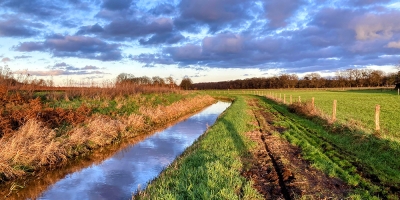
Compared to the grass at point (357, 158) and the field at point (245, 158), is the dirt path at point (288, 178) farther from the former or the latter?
the grass at point (357, 158)

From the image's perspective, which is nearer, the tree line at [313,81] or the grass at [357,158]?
the grass at [357,158]

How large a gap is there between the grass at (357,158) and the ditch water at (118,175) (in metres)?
5.70

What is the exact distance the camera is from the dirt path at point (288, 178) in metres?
7.24

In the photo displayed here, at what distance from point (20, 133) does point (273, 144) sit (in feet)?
34.2

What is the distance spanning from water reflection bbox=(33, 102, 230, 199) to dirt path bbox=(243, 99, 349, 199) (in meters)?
3.50

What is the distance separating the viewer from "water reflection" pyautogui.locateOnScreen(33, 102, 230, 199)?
9062mm

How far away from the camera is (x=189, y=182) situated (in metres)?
7.29

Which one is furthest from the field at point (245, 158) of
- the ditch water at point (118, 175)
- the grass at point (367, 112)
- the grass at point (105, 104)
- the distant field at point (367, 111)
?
the grass at point (105, 104)

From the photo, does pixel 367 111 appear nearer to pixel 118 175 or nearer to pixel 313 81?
pixel 118 175

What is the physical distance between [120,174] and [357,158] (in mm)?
8552

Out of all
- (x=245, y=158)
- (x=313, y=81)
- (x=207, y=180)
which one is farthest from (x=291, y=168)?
(x=313, y=81)

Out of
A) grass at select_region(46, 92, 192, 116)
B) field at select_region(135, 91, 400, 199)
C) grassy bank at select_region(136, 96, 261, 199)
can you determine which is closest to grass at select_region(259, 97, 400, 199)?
field at select_region(135, 91, 400, 199)

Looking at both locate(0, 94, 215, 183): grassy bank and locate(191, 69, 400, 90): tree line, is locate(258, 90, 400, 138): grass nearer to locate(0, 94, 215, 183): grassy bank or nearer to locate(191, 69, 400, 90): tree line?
locate(0, 94, 215, 183): grassy bank

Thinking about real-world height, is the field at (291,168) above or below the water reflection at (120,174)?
above
